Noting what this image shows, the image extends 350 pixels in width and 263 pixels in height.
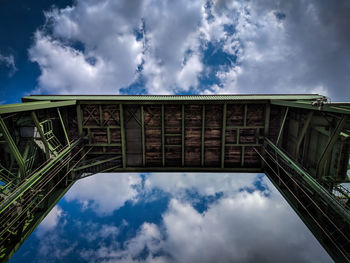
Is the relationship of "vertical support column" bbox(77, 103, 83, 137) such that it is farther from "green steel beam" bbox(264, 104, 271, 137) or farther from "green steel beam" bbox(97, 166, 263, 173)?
"green steel beam" bbox(264, 104, 271, 137)

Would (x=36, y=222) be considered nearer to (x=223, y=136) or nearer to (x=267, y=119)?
(x=223, y=136)

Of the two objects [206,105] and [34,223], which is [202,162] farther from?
[34,223]

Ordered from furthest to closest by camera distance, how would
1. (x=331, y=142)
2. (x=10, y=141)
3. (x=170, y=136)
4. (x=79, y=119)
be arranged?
(x=170, y=136) → (x=79, y=119) → (x=331, y=142) → (x=10, y=141)

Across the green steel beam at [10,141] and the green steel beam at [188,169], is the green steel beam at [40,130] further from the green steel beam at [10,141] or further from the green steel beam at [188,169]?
the green steel beam at [188,169]

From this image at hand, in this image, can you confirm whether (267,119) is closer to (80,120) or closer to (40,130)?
(80,120)

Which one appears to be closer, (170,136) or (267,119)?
(267,119)

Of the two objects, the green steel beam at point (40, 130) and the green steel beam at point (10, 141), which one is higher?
the green steel beam at point (40, 130)

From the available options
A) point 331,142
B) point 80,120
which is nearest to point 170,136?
point 80,120

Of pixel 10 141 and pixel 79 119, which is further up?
pixel 79 119

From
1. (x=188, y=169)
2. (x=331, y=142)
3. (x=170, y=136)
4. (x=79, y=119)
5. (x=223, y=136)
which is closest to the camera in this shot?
(x=331, y=142)

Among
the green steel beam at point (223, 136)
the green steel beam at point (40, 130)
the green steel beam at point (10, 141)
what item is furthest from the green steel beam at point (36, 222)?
the green steel beam at point (223, 136)

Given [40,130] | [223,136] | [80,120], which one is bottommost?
[40,130]

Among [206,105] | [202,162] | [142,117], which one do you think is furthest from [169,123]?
[202,162]

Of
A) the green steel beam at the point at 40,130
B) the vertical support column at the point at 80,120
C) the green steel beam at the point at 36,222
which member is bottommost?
the green steel beam at the point at 36,222
